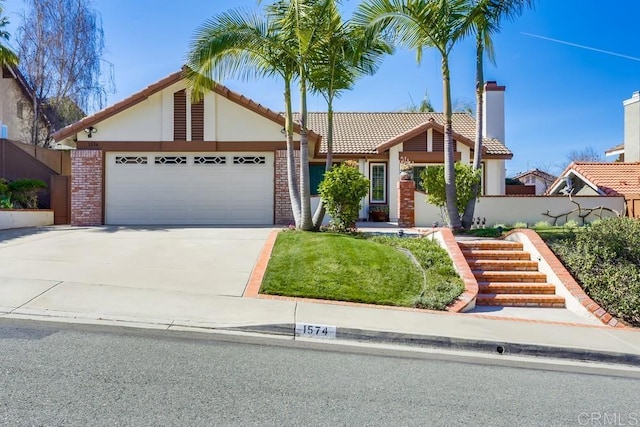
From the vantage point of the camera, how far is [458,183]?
37.1 ft

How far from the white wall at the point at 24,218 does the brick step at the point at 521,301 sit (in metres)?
14.0

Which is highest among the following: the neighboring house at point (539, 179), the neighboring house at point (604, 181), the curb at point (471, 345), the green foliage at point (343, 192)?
the neighboring house at point (539, 179)

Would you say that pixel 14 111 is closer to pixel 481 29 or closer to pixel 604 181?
pixel 481 29

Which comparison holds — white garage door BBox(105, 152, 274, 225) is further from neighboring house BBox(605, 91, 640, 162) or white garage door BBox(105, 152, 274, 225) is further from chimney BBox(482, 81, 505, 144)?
neighboring house BBox(605, 91, 640, 162)

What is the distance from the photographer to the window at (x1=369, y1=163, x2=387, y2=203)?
60.0ft

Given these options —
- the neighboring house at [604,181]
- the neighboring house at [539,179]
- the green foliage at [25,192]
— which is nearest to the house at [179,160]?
the green foliage at [25,192]

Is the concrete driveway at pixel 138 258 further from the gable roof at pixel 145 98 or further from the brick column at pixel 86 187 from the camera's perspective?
the gable roof at pixel 145 98

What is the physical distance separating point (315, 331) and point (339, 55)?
25.7 feet

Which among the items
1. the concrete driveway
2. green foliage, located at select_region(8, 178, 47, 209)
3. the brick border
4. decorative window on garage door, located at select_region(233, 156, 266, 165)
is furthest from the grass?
green foliage, located at select_region(8, 178, 47, 209)

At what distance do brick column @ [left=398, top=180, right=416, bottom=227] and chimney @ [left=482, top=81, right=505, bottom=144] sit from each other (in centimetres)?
791

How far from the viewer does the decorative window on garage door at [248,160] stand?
15.3 metres

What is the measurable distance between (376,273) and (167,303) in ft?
12.3

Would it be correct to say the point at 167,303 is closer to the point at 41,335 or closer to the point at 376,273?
the point at 41,335

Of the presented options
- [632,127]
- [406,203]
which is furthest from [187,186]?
[632,127]
